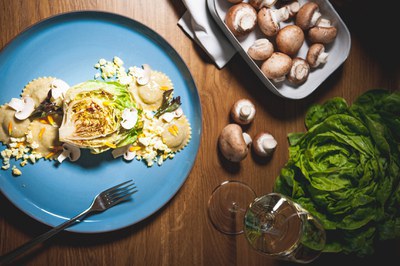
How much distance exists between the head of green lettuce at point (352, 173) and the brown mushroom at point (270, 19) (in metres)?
0.49

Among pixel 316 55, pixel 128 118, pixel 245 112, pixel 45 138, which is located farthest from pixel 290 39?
pixel 45 138

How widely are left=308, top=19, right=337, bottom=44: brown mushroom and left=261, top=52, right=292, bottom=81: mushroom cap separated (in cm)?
18

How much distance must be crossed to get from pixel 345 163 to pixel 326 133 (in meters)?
0.16

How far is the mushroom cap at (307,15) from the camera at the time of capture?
178cm

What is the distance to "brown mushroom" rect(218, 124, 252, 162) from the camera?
1773 millimetres

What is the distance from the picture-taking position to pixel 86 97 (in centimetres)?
158

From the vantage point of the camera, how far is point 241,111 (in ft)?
5.90

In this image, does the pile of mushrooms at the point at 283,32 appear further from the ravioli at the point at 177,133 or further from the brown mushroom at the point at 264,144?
the ravioli at the point at 177,133

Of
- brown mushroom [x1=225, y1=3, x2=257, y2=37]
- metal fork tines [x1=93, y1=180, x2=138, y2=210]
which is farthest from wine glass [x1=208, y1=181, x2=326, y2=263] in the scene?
brown mushroom [x1=225, y1=3, x2=257, y2=37]

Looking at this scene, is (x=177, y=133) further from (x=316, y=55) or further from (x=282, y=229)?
(x=316, y=55)

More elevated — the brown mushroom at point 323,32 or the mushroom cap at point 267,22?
the mushroom cap at point 267,22

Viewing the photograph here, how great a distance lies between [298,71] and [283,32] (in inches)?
7.7

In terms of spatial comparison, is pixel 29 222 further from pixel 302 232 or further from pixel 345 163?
pixel 345 163

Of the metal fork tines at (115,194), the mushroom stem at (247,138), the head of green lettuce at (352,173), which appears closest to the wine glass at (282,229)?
the head of green lettuce at (352,173)
